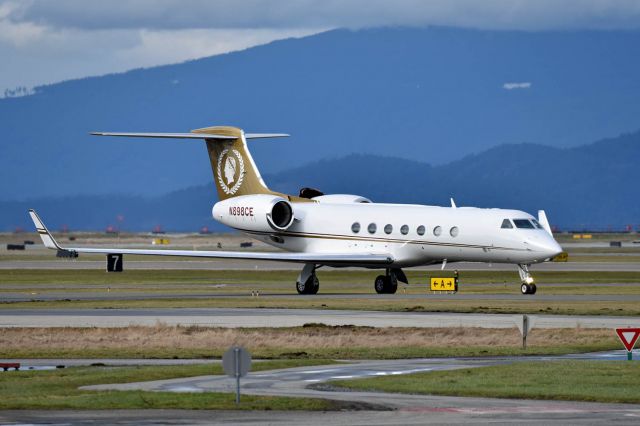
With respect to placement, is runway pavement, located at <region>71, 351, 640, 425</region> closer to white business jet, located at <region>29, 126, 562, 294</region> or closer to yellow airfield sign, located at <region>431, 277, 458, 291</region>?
white business jet, located at <region>29, 126, 562, 294</region>

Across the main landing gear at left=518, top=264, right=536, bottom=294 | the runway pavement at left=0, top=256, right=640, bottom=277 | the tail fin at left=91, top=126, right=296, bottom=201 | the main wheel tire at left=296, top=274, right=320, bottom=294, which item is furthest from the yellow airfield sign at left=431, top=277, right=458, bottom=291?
the runway pavement at left=0, top=256, right=640, bottom=277

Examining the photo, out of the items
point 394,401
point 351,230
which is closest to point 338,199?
point 351,230

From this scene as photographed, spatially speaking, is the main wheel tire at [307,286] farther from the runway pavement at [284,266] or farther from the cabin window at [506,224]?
the runway pavement at [284,266]

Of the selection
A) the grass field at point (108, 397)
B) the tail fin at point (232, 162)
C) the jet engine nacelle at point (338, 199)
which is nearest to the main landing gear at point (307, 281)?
the jet engine nacelle at point (338, 199)

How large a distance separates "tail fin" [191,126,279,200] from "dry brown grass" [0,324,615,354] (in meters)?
25.1

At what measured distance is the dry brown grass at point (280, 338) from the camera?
34344 millimetres

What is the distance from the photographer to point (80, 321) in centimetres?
4066

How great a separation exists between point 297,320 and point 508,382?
1652 centimetres

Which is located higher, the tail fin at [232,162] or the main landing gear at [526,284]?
the tail fin at [232,162]

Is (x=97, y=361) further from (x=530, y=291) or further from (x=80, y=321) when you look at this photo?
(x=530, y=291)

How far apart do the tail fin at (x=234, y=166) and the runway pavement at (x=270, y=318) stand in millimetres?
16684

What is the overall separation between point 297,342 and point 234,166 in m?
28.5

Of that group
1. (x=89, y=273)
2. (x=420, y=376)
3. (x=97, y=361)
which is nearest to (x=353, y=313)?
(x=97, y=361)

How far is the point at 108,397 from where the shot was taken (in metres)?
23.0
